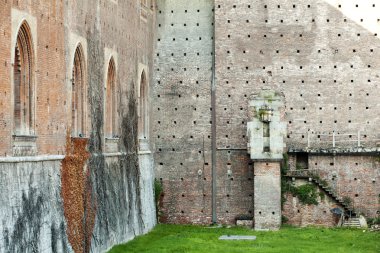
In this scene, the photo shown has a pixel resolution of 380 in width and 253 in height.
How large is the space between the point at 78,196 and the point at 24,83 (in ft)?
12.5

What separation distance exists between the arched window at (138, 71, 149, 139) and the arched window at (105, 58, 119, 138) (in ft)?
13.6

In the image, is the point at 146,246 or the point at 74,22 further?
the point at 146,246

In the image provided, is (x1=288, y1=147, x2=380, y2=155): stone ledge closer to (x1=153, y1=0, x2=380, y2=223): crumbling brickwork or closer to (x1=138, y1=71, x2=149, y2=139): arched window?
(x1=153, y1=0, x2=380, y2=223): crumbling brickwork

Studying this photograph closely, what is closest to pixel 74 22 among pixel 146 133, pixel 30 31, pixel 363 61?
pixel 30 31

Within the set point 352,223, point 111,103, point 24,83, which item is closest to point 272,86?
point 352,223

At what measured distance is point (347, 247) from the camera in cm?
2450

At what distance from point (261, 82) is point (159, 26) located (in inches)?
162

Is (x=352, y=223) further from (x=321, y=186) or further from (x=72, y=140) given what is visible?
(x=72, y=140)

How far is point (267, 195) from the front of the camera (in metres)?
29.3

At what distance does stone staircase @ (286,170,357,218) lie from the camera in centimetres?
3006

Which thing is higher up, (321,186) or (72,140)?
(72,140)

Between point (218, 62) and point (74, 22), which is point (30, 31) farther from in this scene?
point (218, 62)

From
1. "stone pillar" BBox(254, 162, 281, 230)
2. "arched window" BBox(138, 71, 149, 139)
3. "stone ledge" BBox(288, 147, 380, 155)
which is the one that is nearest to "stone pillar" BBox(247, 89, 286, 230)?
"stone pillar" BBox(254, 162, 281, 230)

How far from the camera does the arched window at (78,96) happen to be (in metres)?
22.1
